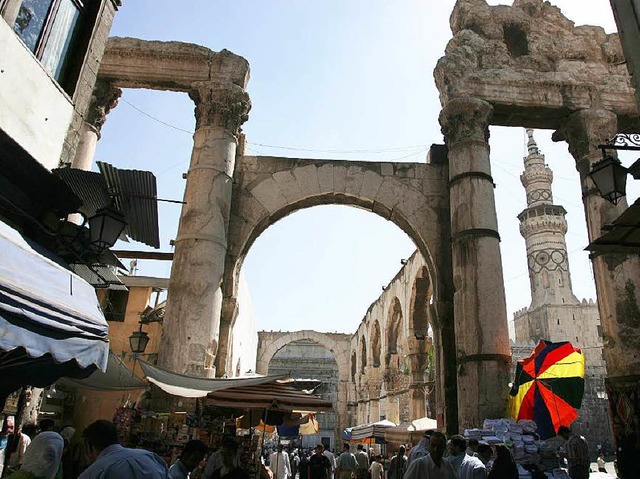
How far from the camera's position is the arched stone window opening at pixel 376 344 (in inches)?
923

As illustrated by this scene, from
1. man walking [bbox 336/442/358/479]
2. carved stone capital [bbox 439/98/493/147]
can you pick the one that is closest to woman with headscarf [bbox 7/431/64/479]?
man walking [bbox 336/442/358/479]

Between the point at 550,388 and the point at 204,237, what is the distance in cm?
613

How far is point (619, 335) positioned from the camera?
28.0ft

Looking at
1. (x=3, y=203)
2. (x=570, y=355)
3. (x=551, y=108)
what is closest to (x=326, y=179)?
(x=551, y=108)

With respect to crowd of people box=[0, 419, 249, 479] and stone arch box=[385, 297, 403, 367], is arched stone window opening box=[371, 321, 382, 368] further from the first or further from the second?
crowd of people box=[0, 419, 249, 479]

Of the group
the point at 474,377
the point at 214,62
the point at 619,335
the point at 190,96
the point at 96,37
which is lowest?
the point at 474,377

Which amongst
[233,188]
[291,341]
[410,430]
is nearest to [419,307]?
[410,430]

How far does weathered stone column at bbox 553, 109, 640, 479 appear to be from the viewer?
26.4ft

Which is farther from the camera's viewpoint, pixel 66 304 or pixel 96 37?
pixel 96 37

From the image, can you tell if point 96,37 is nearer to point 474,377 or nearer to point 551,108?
point 474,377

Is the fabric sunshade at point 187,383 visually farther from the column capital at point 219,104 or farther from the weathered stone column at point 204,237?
the column capital at point 219,104

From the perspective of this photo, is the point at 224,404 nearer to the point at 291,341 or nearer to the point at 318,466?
the point at 318,466

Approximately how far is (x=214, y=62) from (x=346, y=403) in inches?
849

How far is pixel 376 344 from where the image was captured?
23.8 metres
